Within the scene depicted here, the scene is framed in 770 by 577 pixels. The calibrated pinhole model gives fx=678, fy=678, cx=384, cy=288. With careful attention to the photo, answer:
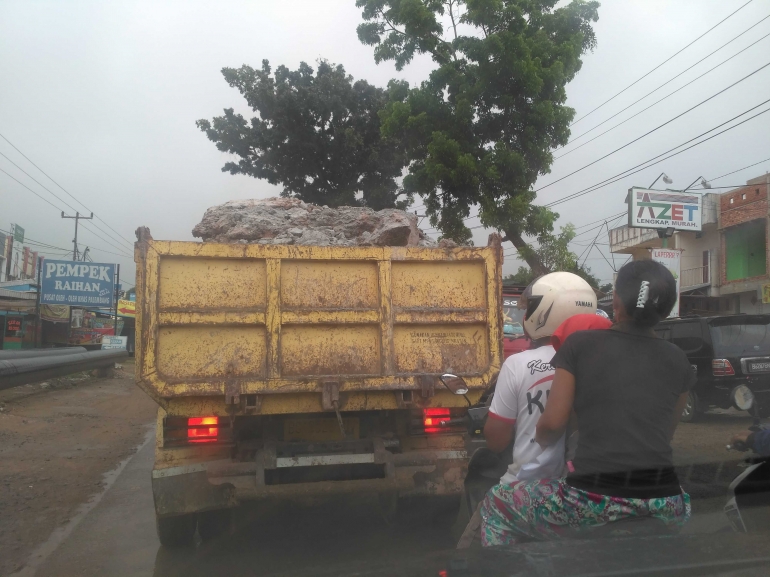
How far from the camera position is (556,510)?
2.25 meters

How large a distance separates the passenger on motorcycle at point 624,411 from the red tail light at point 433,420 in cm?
249

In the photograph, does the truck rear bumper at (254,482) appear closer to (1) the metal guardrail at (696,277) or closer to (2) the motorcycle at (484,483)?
(2) the motorcycle at (484,483)

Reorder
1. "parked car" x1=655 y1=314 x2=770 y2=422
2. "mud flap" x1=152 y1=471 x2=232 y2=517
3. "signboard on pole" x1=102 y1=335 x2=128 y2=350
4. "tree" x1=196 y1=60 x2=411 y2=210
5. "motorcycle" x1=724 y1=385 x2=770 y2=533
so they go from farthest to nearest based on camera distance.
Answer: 1. "signboard on pole" x1=102 y1=335 x2=128 y2=350
2. "tree" x1=196 y1=60 x2=411 y2=210
3. "parked car" x1=655 y1=314 x2=770 y2=422
4. "mud flap" x1=152 y1=471 x2=232 y2=517
5. "motorcycle" x1=724 y1=385 x2=770 y2=533

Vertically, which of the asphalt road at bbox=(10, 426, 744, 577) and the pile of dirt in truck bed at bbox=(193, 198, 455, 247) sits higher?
the pile of dirt in truck bed at bbox=(193, 198, 455, 247)

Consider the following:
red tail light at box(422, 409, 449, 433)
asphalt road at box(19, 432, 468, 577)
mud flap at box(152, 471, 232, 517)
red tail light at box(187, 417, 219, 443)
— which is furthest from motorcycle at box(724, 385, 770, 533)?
red tail light at box(187, 417, 219, 443)

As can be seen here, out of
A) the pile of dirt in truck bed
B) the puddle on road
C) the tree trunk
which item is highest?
A: the tree trunk

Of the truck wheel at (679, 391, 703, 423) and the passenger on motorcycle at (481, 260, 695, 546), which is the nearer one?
the passenger on motorcycle at (481, 260, 695, 546)

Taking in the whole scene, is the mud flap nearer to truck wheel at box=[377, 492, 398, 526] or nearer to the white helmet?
truck wheel at box=[377, 492, 398, 526]

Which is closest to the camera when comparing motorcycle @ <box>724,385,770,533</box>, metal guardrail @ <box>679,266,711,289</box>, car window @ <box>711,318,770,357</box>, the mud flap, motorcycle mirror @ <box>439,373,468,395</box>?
motorcycle @ <box>724,385,770,533</box>

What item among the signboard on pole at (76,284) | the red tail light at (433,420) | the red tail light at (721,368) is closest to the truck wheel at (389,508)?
the red tail light at (433,420)

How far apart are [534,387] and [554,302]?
1.18ft

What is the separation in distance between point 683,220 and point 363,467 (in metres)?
14.5

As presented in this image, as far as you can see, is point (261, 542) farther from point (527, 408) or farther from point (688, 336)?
point (688, 336)

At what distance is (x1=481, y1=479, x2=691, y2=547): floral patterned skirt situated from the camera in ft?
7.05
